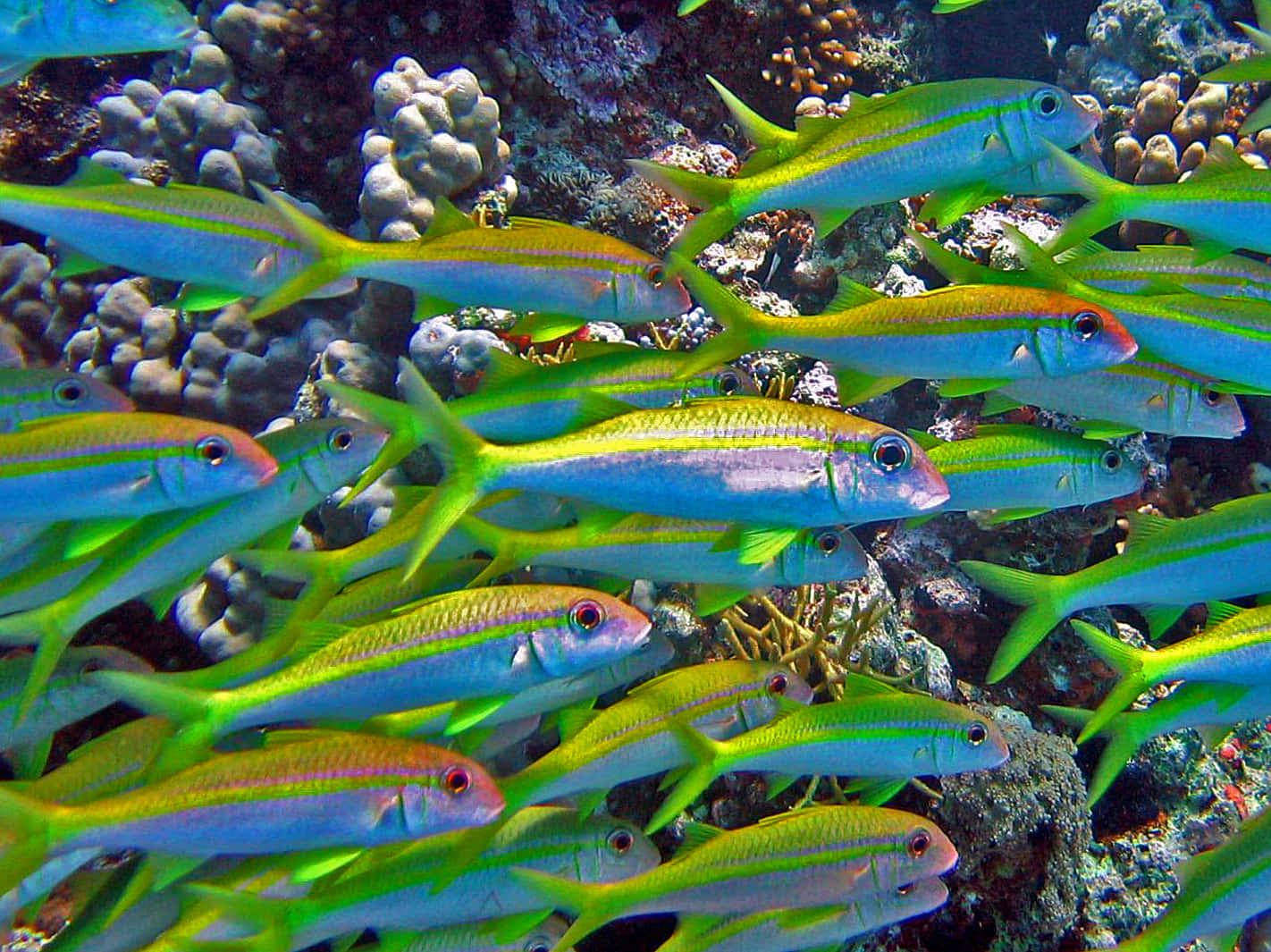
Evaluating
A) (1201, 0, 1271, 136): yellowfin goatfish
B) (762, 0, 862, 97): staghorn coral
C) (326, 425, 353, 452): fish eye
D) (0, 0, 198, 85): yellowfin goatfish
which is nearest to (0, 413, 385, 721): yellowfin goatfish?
(326, 425, 353, 452): fish eye

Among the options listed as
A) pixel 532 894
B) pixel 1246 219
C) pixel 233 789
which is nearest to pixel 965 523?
pixel 1246 219

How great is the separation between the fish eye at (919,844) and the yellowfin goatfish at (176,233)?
9.43ft

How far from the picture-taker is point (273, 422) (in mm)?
4840

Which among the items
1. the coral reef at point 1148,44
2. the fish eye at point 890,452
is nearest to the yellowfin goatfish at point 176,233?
the fish eye at point 890,452

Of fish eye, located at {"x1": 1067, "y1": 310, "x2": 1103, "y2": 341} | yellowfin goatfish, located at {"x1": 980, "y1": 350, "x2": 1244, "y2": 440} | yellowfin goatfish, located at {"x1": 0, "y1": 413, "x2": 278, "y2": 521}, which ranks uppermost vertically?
fish eye, located at {"x1": 1067, "y1": 310, "x2": 1103, "y2": 341}

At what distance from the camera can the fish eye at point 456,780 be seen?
257cm

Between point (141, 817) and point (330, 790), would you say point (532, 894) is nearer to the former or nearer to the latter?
point (330, 790)

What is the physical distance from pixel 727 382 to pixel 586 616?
3.42ft

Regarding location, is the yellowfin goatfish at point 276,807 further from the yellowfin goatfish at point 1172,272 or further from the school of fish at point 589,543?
the yellowfin goatfish at point 1172,272

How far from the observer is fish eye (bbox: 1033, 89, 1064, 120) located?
106 inches

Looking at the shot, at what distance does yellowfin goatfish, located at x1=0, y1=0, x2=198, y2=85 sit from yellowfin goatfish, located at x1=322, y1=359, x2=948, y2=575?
126cm

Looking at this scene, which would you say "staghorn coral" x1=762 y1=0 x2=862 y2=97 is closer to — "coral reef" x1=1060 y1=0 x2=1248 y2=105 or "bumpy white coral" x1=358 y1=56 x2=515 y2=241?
"coral reef" x1=1060 y1=0 x2=1248 y2=105

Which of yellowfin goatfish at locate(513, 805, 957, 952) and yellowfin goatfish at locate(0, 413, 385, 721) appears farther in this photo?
yellowfin goatfish at locate(513, 805, 957, 952)

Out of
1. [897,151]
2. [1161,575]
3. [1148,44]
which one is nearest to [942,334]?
[897,151]
